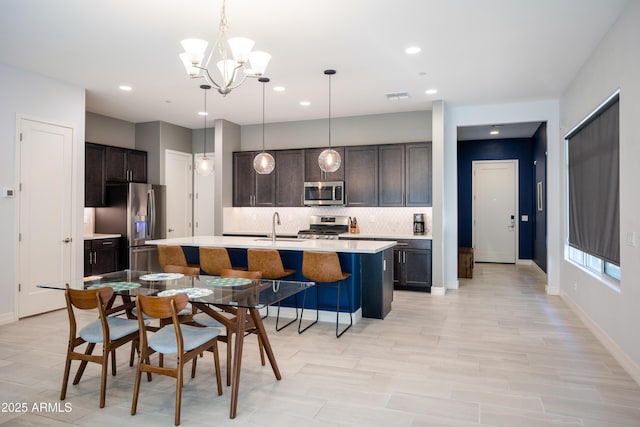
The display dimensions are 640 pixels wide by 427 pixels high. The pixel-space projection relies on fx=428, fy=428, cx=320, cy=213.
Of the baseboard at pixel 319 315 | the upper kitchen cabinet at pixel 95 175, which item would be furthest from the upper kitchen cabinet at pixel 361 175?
the upper kitchen cabinet at pixel 95 175

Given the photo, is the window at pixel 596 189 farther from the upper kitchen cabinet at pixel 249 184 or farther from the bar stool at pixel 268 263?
the upper kitchen cabinet at pixel 249 184

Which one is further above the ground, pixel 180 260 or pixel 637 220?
pixel 637 220

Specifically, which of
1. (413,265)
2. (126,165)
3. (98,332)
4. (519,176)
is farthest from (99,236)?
(519,176)

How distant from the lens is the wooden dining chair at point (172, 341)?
2586mm

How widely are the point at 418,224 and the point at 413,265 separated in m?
0.73

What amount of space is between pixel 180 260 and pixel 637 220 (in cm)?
445

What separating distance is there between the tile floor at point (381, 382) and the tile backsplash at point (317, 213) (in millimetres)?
2618

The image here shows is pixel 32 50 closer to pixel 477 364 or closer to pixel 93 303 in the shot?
pixel 93 303

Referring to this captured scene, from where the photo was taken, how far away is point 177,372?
261cm

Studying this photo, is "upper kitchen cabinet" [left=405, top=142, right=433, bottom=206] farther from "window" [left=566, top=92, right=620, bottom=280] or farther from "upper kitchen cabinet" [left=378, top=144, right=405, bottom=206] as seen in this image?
"window" [left=566, top=92, right=620, bottom=280]

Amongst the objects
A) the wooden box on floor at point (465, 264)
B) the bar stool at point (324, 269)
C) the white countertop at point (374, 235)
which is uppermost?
the white countertop at point (374, 235)

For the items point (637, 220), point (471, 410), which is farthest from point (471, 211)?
→ point (471, 410)

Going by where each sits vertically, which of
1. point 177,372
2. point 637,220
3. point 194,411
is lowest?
point 194,411

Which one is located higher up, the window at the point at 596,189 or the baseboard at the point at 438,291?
the window at the point at 596,189
